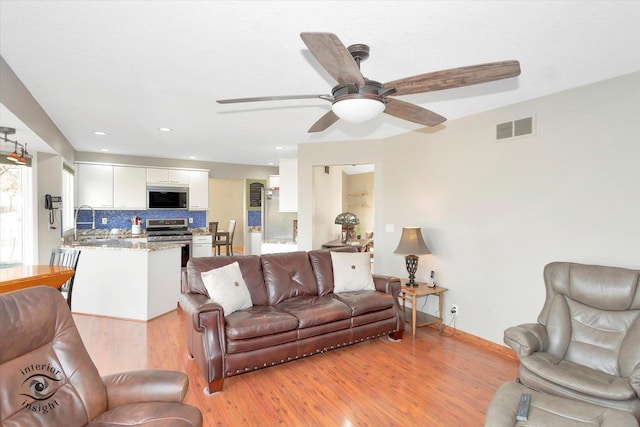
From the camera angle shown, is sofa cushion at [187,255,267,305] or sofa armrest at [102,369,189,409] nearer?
sofa armrest at [102,369,189,409]

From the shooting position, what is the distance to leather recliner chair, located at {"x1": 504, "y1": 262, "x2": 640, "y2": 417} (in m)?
2.19

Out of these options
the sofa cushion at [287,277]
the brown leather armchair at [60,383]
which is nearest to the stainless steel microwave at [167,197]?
the sofa cushion at [287,277]

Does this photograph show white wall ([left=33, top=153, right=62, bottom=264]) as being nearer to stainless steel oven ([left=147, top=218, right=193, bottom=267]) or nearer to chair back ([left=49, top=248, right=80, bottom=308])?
chair back ([left=49, top=248, right=80, bottom=308])

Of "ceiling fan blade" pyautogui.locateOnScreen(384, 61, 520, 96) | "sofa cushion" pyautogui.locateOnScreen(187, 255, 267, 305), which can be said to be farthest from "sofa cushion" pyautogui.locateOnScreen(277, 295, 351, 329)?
"ceiling fan blade" pyautogui.locateOnScreen(384, 61, 520, 96)

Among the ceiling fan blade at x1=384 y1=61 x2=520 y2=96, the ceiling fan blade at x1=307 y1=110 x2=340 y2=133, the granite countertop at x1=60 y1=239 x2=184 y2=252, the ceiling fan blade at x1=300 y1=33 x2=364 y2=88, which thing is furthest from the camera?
the granite countertop at x1=60 y1=239 x2=184 y2=252

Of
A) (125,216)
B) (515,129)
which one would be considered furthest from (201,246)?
(515,129)

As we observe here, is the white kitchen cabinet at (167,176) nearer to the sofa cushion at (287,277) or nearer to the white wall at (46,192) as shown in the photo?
the white wall at (46,192)

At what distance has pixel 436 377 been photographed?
3006mm

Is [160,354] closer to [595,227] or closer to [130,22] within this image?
[130,22]

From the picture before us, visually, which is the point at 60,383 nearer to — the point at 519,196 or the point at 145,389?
the point at 145,389

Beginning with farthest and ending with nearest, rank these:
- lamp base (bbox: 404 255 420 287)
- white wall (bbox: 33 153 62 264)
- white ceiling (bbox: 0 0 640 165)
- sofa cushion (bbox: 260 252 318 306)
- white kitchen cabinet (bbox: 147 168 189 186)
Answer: white kitchen cabinet (bbox: 147 168 189 186) → white wall (bbox: 33 153 62 264) → lamp base (bbox: 404 255 420 287) → sofa cushion (bbox: 260 252 318 306) → white ceiling (bbox: 0 0 640 165)

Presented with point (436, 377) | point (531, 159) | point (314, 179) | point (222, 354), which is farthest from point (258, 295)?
point (531, 159)

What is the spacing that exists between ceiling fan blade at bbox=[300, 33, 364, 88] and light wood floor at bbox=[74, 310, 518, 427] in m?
2.25

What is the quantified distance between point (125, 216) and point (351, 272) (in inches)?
216
